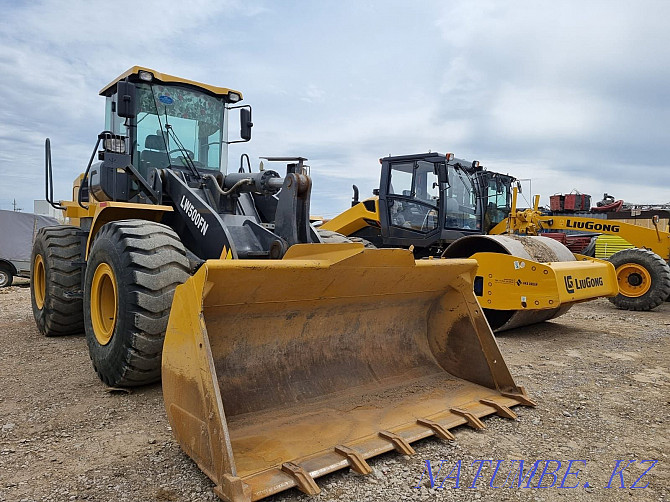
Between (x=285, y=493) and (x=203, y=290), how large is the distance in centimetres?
102

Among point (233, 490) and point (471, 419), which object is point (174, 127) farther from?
point (233, 490)

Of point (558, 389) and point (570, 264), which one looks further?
point (570, 264)

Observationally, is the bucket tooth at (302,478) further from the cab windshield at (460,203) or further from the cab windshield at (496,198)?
the cab windshield at (496,198)

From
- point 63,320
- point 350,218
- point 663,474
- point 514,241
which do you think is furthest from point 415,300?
point 350,218

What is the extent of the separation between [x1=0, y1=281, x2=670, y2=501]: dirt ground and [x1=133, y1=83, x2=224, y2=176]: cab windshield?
2123mm

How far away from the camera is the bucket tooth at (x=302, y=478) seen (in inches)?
92.2

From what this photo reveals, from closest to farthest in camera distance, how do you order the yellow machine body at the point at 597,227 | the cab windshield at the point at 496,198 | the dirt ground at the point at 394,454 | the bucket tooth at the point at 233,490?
the bucket tooth at the point at 233,490
the dirt ground at the point at 394,454
the yellow machine body at the point at 597,227
the cab windshield at the point at 496,198

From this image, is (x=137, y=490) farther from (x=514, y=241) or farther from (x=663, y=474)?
(x=514, y=241)

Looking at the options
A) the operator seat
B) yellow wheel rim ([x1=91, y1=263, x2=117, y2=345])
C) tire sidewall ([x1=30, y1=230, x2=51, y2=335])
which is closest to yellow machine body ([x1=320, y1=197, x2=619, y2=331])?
the operator seat

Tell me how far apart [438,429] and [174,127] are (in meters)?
4.11

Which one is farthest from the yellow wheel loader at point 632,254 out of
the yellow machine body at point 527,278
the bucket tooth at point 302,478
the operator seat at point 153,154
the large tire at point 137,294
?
the bucket tooth at point 302,478

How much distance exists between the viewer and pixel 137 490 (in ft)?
7.98

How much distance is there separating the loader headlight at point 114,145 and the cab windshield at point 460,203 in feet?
18.0

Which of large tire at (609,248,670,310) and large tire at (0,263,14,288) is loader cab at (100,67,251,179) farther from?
large tire at (0,263,14,288)
